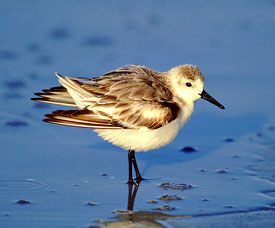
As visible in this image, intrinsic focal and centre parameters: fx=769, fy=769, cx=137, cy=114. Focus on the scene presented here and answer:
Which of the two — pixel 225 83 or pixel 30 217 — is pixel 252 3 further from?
pixel 30 217

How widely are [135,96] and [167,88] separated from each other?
46 cm

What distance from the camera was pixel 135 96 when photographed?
7828 mm

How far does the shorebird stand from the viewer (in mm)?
7715

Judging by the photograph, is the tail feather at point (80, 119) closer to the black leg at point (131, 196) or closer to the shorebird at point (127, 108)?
the shorebird at point (127, 108)

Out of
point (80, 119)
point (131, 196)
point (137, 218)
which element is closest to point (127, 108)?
point (80, 119)

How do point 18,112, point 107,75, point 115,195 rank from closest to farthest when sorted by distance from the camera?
point 115,195 < point 107,75 < point 18,112

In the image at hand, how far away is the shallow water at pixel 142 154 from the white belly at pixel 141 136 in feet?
1.23

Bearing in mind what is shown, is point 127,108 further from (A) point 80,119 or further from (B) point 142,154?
(B) point 142,154

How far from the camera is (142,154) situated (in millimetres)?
8828

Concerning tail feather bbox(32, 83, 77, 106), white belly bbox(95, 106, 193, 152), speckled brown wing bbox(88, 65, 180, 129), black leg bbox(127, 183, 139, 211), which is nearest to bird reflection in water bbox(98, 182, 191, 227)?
black leg bbox(127, 183, 139, 211)

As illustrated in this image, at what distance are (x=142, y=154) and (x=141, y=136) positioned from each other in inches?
39.6

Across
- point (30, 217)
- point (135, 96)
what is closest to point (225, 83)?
point (135, 96)

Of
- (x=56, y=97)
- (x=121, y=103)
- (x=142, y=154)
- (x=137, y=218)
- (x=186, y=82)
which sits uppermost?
(x=186, y=82)

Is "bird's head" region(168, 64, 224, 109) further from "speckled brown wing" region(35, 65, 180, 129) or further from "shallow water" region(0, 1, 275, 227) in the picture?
"shallow water" region(0, 1, 275, 227)
